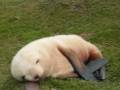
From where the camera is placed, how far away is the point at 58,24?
397 inches

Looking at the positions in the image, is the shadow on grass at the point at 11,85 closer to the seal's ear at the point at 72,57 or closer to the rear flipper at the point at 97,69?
the seal's ear at the point at 72,57

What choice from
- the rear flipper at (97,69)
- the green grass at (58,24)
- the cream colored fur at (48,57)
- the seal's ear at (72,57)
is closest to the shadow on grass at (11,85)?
the green grass at (58,24)

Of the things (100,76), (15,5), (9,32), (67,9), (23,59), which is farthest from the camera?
(15,5)

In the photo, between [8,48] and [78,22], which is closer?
[8,48]

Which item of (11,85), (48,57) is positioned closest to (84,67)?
(48,57)

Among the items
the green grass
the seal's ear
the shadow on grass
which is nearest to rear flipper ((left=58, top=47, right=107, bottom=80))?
the seal's ear

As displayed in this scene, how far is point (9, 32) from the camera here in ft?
32.5

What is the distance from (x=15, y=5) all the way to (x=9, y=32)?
202cm

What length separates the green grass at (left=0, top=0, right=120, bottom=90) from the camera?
795cm

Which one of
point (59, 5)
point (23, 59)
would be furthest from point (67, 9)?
point (23, 59)

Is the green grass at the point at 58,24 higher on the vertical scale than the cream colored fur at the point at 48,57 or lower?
lower

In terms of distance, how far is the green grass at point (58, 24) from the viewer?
7.95 m

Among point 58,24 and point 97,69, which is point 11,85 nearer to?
point 97,69

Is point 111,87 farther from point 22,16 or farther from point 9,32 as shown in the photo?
point 22,16
